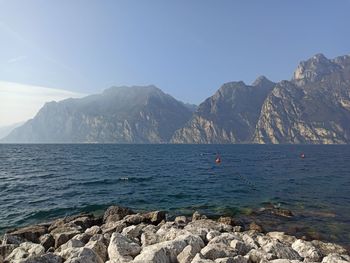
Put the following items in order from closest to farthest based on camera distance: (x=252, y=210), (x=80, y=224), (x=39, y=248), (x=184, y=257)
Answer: (x=184, y=257)
(x=39, y=248)
(x=80, y=224)
(x=252, y=210)

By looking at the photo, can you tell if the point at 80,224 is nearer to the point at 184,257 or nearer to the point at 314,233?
the point at 184,257

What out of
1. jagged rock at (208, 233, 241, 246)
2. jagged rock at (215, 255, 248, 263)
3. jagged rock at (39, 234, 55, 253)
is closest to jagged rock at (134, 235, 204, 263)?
jagged rock at (208, 233, 241, 246)

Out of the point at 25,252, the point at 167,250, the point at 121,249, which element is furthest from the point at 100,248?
the point at 25,252

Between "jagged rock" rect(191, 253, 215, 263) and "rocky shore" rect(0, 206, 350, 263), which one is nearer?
"jagged rock" rect(191, 253, 215, 263)

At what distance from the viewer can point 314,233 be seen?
2052cm

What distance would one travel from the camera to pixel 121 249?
1189 centimetres

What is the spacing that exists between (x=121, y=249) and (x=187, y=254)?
9.01ft

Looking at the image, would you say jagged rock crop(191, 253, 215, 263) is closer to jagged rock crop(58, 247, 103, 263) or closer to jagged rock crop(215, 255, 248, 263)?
jagged rock crop(215, 255, 248, 263)

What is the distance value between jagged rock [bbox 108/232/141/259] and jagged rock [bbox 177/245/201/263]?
6.61 ft

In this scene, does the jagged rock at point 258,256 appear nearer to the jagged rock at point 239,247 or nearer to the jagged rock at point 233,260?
the jagged rock at point 239,247

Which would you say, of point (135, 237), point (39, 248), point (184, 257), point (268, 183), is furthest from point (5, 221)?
point (268, 183)

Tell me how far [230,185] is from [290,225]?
2027 cm

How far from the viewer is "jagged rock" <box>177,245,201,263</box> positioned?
35.7 ft

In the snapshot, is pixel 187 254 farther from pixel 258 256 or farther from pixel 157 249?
pixel 258 256
